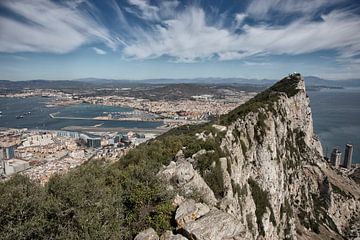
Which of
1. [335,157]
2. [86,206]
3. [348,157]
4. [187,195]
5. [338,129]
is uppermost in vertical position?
[86,206]

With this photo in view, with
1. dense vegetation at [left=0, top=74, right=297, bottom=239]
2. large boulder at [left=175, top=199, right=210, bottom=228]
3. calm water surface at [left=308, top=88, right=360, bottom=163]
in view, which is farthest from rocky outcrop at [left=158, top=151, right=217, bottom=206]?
calm water surface at [left=308, top=88, right=360, bottom=163]

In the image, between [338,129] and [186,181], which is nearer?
[186,181]

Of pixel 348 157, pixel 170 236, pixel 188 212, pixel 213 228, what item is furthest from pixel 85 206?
pixel 348 157

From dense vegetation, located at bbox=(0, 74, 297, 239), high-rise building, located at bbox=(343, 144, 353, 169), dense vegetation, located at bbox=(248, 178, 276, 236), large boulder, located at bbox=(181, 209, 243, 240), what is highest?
dense vegetation, located at bbox=(0, 74, 297, 239)

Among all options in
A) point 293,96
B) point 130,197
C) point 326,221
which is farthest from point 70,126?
point 130,197

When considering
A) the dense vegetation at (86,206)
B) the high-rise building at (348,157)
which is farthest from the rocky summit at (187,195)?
the high-rise building at (348,157)

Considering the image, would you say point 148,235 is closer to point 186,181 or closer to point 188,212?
point 188,212

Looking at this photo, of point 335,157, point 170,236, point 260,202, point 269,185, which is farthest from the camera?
point 335,157

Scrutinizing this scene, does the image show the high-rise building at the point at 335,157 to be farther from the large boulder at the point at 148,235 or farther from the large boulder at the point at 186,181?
the large boulder at the point at 148,235

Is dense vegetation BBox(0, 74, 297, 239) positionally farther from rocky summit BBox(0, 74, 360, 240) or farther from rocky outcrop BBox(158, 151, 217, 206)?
rocky outcrop BBox(158, 151, 217, 206)
